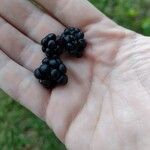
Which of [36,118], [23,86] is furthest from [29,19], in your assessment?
[36,118]

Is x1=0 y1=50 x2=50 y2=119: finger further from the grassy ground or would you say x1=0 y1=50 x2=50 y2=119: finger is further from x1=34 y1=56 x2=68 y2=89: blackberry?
the grassy ground

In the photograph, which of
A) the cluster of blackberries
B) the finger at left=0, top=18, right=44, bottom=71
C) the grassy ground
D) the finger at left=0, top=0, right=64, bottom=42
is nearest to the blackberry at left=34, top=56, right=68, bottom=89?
the cluster of blackberries

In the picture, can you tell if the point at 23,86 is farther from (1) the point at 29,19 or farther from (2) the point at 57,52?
(1) the point at 29,19

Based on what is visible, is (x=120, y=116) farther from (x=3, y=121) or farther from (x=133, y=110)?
(x=3, y=121)

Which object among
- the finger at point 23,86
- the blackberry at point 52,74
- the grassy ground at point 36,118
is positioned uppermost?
the blackberry at point 52,74

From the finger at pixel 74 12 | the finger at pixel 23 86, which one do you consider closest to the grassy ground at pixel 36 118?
the finger at pixel 23 86

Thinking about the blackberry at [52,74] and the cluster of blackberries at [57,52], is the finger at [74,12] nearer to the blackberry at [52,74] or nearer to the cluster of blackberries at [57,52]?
the cluster of blackberries at [57,52]
